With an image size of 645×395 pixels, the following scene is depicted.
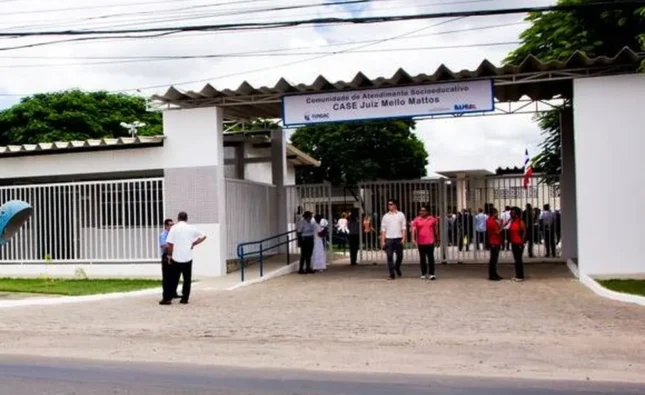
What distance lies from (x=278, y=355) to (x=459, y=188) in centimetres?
1354

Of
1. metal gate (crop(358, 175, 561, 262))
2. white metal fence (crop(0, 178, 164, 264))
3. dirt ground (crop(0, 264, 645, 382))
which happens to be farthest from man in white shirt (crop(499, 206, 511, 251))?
white metal fence (crop(0, 178, 164, 264))

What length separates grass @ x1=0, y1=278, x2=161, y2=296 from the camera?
53.0 feet

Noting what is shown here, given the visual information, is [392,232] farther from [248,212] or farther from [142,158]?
[142,158]

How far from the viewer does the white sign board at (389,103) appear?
17.3m

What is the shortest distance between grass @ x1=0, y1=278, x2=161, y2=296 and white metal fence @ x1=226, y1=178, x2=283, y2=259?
2743 mm

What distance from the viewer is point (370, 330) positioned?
10625 millimetres

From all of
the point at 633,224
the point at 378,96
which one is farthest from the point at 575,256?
the point at 378,96

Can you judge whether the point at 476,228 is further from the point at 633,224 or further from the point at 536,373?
the point at 536,373

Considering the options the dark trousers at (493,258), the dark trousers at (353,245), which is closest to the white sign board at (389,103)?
the dark trousers at (493,258)

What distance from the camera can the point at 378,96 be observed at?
58.7ft

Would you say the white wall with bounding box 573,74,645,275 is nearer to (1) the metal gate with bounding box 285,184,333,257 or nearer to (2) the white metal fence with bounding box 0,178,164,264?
(1) the metal gate with bounding box 285,184,333,257

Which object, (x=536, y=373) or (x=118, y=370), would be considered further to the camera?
(x=118, y=370)

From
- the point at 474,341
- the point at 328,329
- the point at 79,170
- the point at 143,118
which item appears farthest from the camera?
the point at 143,118

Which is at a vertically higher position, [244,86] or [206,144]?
[244,86]
